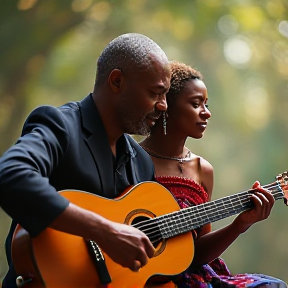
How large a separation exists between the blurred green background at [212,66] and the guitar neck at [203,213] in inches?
37.0

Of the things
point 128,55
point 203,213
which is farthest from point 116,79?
point 203,213

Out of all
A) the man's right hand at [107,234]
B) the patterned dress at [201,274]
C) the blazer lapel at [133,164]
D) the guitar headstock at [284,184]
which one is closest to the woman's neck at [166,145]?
the patterned dress at [201,274]

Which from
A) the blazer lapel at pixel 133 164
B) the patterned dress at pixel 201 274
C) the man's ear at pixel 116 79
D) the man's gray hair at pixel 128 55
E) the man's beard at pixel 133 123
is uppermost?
the man's gray hair at pixel 128 55

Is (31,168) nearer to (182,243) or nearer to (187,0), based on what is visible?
(182,243)

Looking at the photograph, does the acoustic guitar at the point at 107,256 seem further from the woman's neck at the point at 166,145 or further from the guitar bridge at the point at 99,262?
the woman's neck at the point at 166,145

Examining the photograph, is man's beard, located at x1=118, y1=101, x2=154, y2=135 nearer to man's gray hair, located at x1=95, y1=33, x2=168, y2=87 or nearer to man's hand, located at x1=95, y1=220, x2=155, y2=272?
man's gray hair, located at x1=95, y1=33, x2=168, y2=87

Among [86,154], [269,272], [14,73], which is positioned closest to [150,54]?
[86,154]

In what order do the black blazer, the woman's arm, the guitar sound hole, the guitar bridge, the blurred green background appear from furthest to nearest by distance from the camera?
the blurred green background → the woman's arm → the guitar sound hole → the guitar bridge → the black blazer

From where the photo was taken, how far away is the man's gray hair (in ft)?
4.72

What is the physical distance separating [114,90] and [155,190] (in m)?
0.30

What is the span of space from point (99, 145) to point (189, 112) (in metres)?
0.45

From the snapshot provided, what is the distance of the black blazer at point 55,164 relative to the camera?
1094mm

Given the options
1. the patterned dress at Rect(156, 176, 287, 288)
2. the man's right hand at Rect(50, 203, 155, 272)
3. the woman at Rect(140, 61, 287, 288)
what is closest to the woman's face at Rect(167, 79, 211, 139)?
the woman at Rect(140, 61, 287, 288)

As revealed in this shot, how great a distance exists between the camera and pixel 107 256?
1235 millimetres
